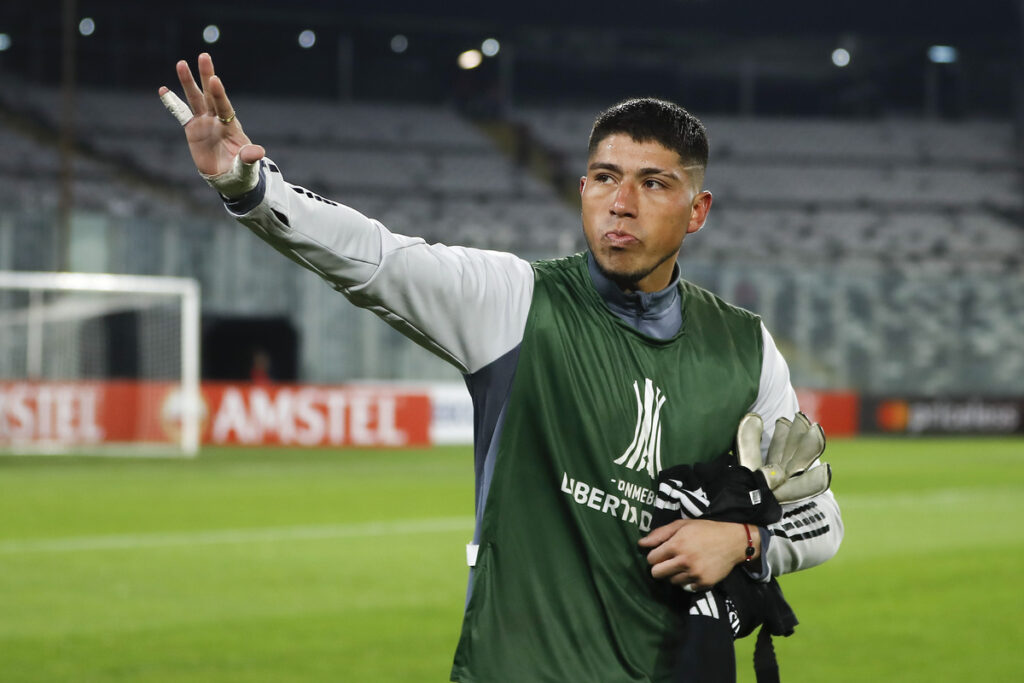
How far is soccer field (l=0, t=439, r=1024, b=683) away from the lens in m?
6.36

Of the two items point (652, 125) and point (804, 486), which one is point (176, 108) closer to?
point (652, 125)

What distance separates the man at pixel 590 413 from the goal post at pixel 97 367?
18053 millimetres

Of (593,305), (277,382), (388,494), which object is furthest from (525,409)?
(277,382)

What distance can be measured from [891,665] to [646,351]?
4.29m

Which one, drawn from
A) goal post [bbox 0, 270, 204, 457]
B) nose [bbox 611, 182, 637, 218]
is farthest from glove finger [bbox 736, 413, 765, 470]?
goal post [bbox 0, 270, 204, 457]

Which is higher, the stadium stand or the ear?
the stadium stand

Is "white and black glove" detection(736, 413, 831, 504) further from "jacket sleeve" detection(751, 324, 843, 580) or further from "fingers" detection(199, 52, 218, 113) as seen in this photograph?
"fingers" detection(199, 52, 218, 113)

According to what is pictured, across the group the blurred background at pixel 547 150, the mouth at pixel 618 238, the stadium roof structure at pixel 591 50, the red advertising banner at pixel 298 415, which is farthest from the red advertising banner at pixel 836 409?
the mouth at pixel 618 238

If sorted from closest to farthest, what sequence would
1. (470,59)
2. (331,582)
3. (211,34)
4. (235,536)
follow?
(331,582) < (235,536) < (211,34) < (470,59)

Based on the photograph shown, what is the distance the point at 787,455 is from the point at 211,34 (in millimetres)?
35655

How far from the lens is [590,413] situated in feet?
8.65

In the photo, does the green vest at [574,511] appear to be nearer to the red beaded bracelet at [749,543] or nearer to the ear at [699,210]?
the red beaded bracelet at [749,543]

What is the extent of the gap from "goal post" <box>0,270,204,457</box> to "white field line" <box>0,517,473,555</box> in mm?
9344

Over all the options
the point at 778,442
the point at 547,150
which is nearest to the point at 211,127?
the point at 778,442
